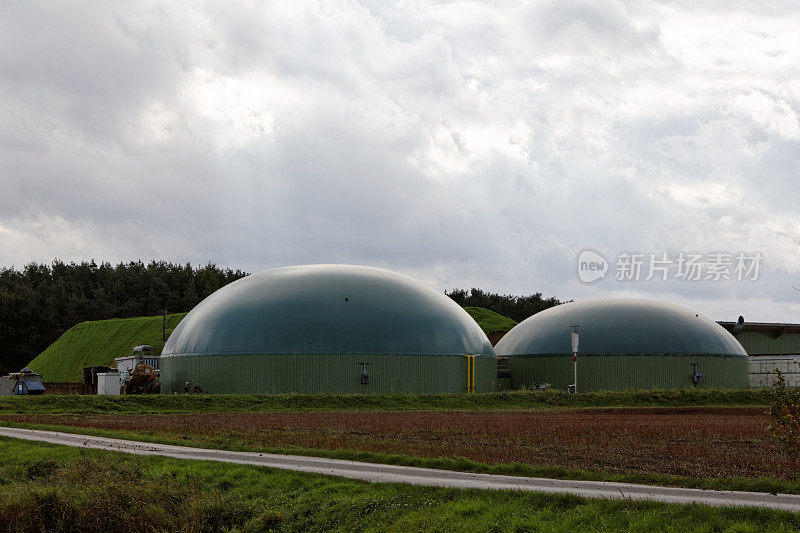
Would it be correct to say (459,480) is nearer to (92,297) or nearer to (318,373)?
A: (318,373)

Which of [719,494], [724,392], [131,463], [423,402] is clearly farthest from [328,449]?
[724,392]

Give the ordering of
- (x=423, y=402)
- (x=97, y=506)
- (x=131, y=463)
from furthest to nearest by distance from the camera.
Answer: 1. (x=423, y=402)
2. (x=131, y=463)
3. (x=97, y=506)

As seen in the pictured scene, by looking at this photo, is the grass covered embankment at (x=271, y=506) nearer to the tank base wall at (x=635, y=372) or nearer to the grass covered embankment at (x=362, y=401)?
the grass covered embankment at (x=362, y=401)

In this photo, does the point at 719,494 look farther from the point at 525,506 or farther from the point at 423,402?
the point at 423,402

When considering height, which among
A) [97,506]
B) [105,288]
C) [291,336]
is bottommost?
[97,506]

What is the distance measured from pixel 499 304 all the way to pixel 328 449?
122 meters

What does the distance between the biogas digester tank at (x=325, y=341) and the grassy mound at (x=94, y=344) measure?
142ft

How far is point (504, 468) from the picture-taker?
20.3 metres

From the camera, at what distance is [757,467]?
21.1 metres

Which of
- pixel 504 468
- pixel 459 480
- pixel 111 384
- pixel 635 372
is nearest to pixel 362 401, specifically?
pixel 635 372

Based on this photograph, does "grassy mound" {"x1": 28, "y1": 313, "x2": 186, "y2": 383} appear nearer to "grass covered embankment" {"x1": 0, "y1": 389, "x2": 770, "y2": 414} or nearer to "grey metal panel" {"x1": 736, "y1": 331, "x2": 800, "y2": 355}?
"grass covered embankment" {"x1": 0, "y1": 389, "x2": 770, "y2": 414}

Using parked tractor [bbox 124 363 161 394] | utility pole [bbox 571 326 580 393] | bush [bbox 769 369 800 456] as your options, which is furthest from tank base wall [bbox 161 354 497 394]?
bush [bbox 769 369 800 456]

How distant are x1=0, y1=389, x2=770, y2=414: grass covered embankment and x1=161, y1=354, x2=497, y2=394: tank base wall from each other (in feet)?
9.69

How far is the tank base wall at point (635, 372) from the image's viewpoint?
6450 centimetres
